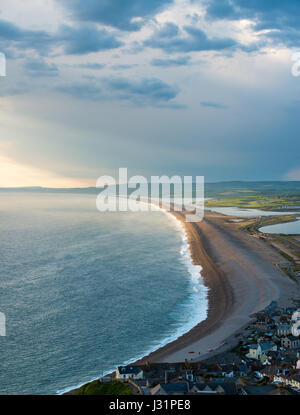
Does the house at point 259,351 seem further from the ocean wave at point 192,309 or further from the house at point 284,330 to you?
the ocean wave at point 192,309

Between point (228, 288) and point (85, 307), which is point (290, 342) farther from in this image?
point (85, 307)

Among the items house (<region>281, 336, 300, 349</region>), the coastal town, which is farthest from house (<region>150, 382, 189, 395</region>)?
house (<region>281, 336, 300, 349</region>)

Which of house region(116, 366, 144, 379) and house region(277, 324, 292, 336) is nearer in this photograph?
house region(116, 366, 144, 379)

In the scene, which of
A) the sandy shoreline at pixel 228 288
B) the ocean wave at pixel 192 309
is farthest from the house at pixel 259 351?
the ocean wave at pixel 192 309

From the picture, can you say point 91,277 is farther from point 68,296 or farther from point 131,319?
point 131,319

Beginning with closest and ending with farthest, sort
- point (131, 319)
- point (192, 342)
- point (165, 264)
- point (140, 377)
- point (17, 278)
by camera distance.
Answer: point (140, 377) < point (192, 342) < point (131, 319) < point (17, 278) < point (165, 264)

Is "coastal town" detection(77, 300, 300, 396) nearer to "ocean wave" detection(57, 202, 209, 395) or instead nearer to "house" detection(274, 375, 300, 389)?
"house" detection(274, 375, 300, 389)

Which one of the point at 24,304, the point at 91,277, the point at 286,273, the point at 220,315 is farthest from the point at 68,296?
the point at 286,273
